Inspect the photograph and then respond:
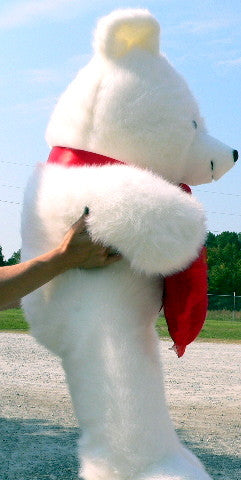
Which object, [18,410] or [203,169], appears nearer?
[203,169]

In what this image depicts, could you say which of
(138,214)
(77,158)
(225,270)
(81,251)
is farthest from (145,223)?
(225,270)

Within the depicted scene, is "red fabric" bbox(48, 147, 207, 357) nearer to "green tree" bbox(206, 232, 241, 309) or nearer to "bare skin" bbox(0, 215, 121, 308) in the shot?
"bare skin" bbox(0, 215, 121, 308)

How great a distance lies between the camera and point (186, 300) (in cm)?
206

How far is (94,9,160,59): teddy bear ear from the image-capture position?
6.90 ft

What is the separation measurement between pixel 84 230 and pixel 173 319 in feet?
1.18

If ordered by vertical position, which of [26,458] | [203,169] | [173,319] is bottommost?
[26,458]

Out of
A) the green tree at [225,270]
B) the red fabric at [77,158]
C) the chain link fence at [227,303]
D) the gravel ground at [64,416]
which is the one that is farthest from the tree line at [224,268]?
the red fabric at [77,158]

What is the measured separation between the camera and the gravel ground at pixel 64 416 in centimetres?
406

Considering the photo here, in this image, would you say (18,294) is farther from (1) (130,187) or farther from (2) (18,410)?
(2) (18,410)

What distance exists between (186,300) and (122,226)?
296 millimetres

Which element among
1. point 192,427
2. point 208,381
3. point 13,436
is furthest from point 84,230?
point 208,381

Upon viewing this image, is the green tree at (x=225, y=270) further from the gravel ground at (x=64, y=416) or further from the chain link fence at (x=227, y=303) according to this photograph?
the gravel ground at (x=64, y=416)

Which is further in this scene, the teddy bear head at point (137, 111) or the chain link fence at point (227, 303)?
the chain link fence at point (227, 303)

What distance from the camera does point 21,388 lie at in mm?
6363
